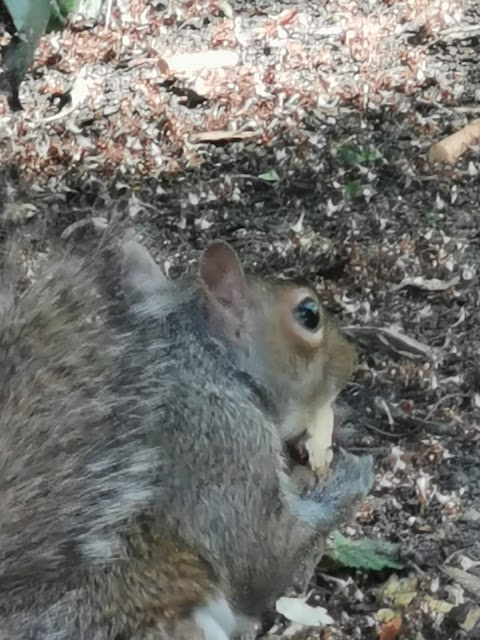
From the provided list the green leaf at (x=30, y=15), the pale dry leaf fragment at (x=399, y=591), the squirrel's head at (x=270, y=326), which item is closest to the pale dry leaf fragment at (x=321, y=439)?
the squirrel's head at (x=270, y=326)

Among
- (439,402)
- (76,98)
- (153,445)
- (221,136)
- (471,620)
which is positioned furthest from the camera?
(76,98)

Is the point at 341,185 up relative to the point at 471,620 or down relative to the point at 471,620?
up

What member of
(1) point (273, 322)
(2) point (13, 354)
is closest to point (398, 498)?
(1) point (273, 322)

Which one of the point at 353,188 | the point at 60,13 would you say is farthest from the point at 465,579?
the point at 60,13

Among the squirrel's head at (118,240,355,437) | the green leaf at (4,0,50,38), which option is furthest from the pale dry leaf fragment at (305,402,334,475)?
the green leaf at (4,0,50,38)

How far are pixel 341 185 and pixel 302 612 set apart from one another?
2.96ft

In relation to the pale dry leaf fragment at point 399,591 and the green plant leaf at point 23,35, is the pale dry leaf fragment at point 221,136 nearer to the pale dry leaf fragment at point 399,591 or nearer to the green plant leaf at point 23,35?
the green plant leaf at point 23,35

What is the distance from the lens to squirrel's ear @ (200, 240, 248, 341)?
1.42 m

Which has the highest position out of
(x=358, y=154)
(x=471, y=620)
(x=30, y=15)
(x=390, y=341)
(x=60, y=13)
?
(x=30, y=15)

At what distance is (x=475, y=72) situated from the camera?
2.54m

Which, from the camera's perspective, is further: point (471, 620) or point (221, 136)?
point (221, 136)

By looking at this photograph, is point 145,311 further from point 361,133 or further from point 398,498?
point 361,133

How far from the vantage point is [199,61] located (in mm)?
2604

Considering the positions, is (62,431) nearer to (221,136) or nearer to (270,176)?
(270,176)
